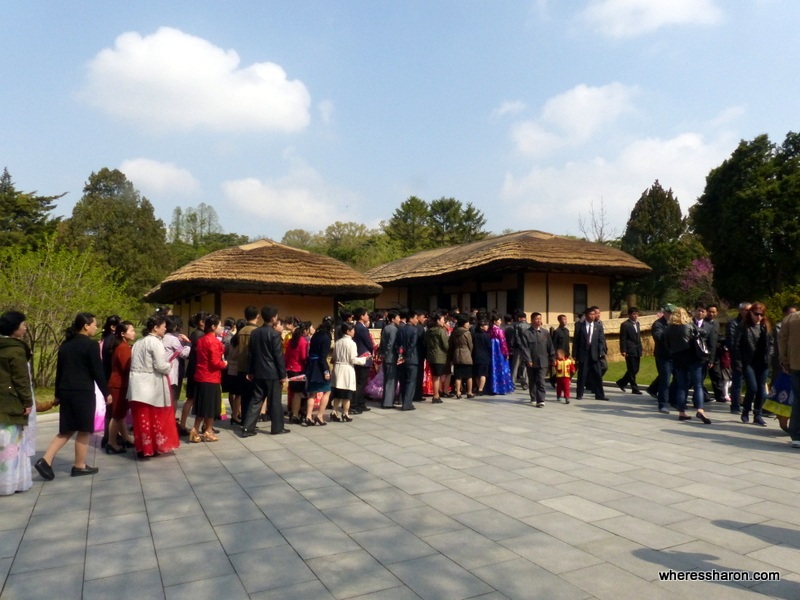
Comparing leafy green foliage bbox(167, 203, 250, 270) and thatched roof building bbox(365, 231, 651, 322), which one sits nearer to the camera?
thatched roof building bbox(365, 231, 651, 322)

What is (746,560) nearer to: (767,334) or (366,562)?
(366,562)

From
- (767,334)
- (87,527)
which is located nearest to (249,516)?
(87,527)

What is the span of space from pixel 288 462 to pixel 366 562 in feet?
9.48

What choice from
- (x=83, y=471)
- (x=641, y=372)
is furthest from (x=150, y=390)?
(x=641, y=372)

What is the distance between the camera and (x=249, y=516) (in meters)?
4.64

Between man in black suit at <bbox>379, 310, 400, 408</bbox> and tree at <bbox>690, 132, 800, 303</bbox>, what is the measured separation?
20.9 meters

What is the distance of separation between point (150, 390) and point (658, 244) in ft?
120

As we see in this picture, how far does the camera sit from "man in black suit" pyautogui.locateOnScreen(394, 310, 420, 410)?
10.1m

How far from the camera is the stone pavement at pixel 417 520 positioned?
3.43 metres

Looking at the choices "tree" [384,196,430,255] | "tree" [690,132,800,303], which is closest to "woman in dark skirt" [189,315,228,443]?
"tree" [690,132,800,303]

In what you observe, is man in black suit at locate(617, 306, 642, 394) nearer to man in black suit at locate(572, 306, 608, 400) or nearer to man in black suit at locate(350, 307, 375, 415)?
man in black suit at locate(572, 306, 608, 400)

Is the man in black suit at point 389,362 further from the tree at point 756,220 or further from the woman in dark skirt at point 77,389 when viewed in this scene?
the tree at point 756,220

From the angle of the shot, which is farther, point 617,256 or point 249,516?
point 617,256

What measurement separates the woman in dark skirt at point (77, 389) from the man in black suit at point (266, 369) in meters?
2.08
